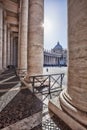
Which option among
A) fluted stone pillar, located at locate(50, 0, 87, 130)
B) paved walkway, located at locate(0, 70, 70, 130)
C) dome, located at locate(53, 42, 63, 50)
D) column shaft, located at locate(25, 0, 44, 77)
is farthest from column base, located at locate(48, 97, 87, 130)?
dome, located at locate(53, 42, 63, 50)

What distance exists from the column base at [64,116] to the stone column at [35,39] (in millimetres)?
5015

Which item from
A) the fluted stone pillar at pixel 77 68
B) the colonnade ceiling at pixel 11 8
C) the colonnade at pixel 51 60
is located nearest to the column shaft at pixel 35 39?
the fluted stone pillar at pixel 77 68

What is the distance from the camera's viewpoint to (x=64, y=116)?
11.8 ft

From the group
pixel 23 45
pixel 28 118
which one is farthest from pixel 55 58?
pixel 28 118

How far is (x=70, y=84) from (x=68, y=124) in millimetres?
906

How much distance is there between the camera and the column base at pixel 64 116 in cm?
307

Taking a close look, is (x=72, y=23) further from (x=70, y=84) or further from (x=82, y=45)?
(x=70, y=84)

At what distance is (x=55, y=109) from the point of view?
4.18 metres

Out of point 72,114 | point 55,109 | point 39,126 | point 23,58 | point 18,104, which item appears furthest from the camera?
point 23,58

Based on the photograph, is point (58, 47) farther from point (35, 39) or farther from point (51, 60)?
point (35, 39)

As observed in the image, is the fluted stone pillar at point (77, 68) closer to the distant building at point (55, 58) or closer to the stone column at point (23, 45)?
the stone column at point (23, 45)

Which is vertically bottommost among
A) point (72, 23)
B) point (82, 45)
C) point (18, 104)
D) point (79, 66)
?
point (18, 104)

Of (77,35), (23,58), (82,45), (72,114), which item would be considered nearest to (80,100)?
(72,114)

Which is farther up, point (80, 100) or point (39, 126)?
point (80, 100)
